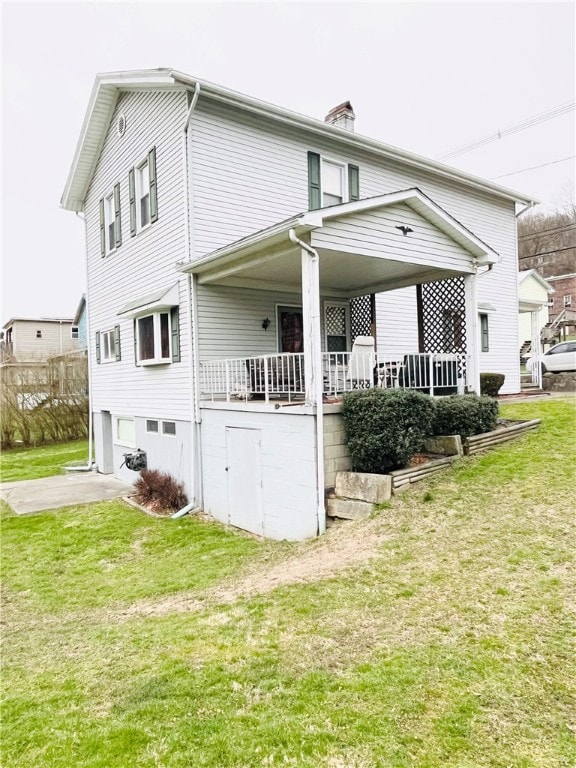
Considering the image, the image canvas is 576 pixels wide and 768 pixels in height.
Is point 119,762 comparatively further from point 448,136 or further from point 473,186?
point 448,136

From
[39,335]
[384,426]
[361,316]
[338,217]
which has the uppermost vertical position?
[39,335]

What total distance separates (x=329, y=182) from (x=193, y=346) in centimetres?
546

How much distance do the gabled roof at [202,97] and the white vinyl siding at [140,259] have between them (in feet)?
0.94

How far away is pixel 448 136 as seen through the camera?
35.9m

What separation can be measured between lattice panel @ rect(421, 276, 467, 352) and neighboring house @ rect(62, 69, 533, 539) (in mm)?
37

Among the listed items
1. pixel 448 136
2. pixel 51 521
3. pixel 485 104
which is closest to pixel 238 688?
pixel 51 521

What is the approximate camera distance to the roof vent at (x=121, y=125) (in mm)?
12385

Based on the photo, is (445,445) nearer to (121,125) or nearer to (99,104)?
(121,125)

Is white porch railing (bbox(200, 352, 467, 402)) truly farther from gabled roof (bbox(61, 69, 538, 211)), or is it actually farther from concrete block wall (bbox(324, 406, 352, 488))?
gabled roof (bbox(61, 69, 538, 211))

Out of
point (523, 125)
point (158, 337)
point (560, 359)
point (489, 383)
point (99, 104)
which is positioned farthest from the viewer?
point (523, 125)

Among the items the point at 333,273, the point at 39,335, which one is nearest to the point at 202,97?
the point at 333,273

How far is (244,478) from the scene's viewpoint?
8672 millimetres

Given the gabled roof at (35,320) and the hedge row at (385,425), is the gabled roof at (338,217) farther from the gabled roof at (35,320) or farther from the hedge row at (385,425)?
the gabled roof at (35,320)

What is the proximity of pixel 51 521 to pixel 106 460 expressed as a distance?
5496 mm
